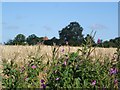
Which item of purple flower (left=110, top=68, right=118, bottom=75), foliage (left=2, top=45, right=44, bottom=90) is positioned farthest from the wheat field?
purple flower (left=110, top=68, right=118, bottom=75)

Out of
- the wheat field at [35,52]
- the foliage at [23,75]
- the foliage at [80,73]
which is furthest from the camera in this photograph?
the wheat field at [35,52]

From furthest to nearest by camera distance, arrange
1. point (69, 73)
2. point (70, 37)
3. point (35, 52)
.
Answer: point (70, 37) < point (35, 52) < point (69, 73)

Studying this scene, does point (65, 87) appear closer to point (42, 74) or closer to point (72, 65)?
point (72, 65)

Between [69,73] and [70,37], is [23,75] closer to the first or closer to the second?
[69,73]

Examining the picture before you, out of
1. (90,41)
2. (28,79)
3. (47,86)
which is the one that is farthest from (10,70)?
(90,41)

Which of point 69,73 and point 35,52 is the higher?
point 35,52

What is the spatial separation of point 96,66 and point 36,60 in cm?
74

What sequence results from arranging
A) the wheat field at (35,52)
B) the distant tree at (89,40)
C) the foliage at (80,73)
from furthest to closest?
the wheat field at (35,52) → the distant tree at (89,40) → the foliage at (80,73)

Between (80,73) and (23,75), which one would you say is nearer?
(80,73)

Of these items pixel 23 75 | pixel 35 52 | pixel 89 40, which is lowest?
pixel 23 75

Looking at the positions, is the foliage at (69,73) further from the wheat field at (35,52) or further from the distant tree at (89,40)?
the wheat field at (35,52)

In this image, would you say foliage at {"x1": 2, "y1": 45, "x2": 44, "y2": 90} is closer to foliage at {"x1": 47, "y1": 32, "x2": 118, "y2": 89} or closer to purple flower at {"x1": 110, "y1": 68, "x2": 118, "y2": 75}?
foliage at {"x1": 47, "y1": 32, "x2": 118, "y2": 89}

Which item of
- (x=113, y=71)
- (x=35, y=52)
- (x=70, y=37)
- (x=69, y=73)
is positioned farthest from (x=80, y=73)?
(x=70, y=37)

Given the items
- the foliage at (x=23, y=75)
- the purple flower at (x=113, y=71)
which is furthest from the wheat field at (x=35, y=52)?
the purple flower at (x=113, y=71)
